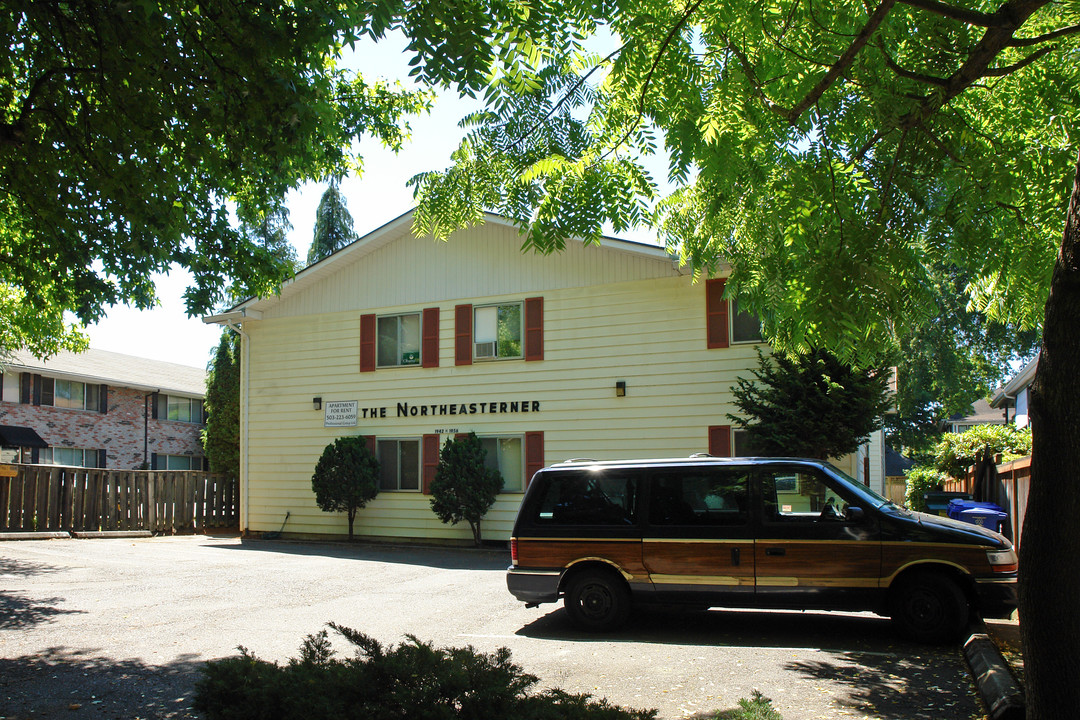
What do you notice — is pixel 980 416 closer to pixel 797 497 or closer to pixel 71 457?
pixel 71 457

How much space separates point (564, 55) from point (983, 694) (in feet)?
17.9

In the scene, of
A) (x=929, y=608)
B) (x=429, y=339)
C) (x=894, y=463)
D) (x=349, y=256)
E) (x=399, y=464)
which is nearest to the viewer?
(x=929, y=608)

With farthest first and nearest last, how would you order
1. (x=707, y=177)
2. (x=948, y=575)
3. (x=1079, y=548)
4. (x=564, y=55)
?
(x=948, y=575), (x=707, y=177), (x=564, y=55), (x=1079, y=548)

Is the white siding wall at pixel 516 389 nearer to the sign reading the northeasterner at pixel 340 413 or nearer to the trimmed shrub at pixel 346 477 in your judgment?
the sign reading the northeasterner at pixel 340 413

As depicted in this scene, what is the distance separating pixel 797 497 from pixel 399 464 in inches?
496

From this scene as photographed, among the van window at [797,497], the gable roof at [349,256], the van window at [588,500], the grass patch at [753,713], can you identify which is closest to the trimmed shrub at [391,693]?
the grass patch at [753,713]

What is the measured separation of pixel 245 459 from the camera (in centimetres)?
2152

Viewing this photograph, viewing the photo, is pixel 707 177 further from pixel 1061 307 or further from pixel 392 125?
pixel 392 125

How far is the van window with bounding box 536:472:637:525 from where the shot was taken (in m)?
9.19

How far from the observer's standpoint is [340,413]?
20.3 metres

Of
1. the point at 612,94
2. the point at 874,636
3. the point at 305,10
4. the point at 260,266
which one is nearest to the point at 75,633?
the point at 260,266

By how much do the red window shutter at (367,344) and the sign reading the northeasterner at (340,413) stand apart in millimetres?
935

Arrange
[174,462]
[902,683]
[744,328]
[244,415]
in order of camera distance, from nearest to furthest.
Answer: [902,683]
[744,328]
[244,415]
[174,462]

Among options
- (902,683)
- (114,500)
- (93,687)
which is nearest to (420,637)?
(93,687)
